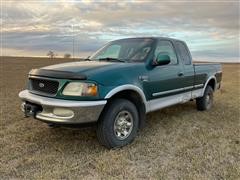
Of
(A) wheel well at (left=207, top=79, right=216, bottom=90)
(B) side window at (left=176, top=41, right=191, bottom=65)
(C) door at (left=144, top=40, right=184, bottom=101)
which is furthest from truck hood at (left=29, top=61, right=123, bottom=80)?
(A) wheel well at (left=207, top=79, right=216, bottom=90)

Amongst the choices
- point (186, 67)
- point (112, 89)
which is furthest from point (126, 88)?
point (186, 67)

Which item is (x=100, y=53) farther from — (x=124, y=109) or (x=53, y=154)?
(x=53, y=154)

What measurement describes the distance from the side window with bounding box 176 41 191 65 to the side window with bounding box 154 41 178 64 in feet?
1.08

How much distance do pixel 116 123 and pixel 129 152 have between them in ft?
1.64

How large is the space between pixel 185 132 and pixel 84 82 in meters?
2.55

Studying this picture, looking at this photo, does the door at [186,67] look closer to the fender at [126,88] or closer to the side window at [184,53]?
the side window at [184,53]

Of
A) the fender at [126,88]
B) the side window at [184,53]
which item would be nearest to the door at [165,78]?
the fender at [126,88]

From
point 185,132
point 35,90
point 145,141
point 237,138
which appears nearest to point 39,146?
point 35,90

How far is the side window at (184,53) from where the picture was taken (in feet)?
21.1

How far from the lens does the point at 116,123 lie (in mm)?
4449

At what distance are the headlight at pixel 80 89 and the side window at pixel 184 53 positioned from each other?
10.0 feet

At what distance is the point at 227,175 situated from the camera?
3.64m

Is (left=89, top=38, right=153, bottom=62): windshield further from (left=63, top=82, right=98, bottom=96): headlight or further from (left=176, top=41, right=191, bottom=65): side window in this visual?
(left=63, top=82, right=98, bottom=96): headlight

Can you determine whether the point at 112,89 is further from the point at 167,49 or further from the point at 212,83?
the point at 212,83
